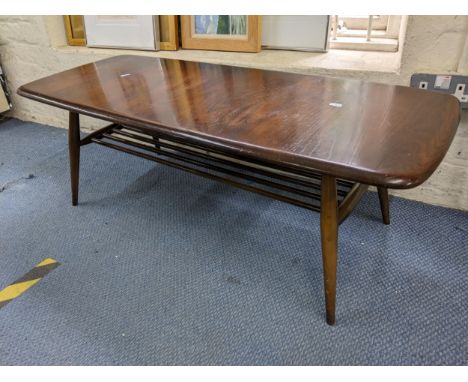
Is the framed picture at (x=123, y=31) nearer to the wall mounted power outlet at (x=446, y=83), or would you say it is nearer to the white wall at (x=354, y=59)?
the white wall at (x=354, y=59)

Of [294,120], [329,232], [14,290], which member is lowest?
[14,290]

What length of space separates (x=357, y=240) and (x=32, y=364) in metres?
1.21

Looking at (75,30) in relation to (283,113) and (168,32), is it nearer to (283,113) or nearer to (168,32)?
(168,32)

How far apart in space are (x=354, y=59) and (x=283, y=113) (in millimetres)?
859

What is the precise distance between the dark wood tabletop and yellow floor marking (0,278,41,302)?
2.18 feet

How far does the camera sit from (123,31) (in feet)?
7.01

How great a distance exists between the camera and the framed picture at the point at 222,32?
1.89m

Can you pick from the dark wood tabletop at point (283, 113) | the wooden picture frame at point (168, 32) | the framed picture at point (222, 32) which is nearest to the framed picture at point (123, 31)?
the wooden picture frame at point (168, 32)

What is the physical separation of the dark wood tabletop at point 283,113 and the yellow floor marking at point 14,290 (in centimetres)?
66

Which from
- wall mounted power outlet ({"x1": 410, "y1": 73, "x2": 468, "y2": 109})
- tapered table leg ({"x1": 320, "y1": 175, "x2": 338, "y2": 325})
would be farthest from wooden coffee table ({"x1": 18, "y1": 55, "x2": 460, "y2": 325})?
wall mounted power outlet ({"x1": 410, "y1": 73, "x2": 468, "y2": 109})

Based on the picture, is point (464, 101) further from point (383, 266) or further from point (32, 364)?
point (32, 364)

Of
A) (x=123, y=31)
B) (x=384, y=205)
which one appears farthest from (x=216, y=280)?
(x=123, y=31)
